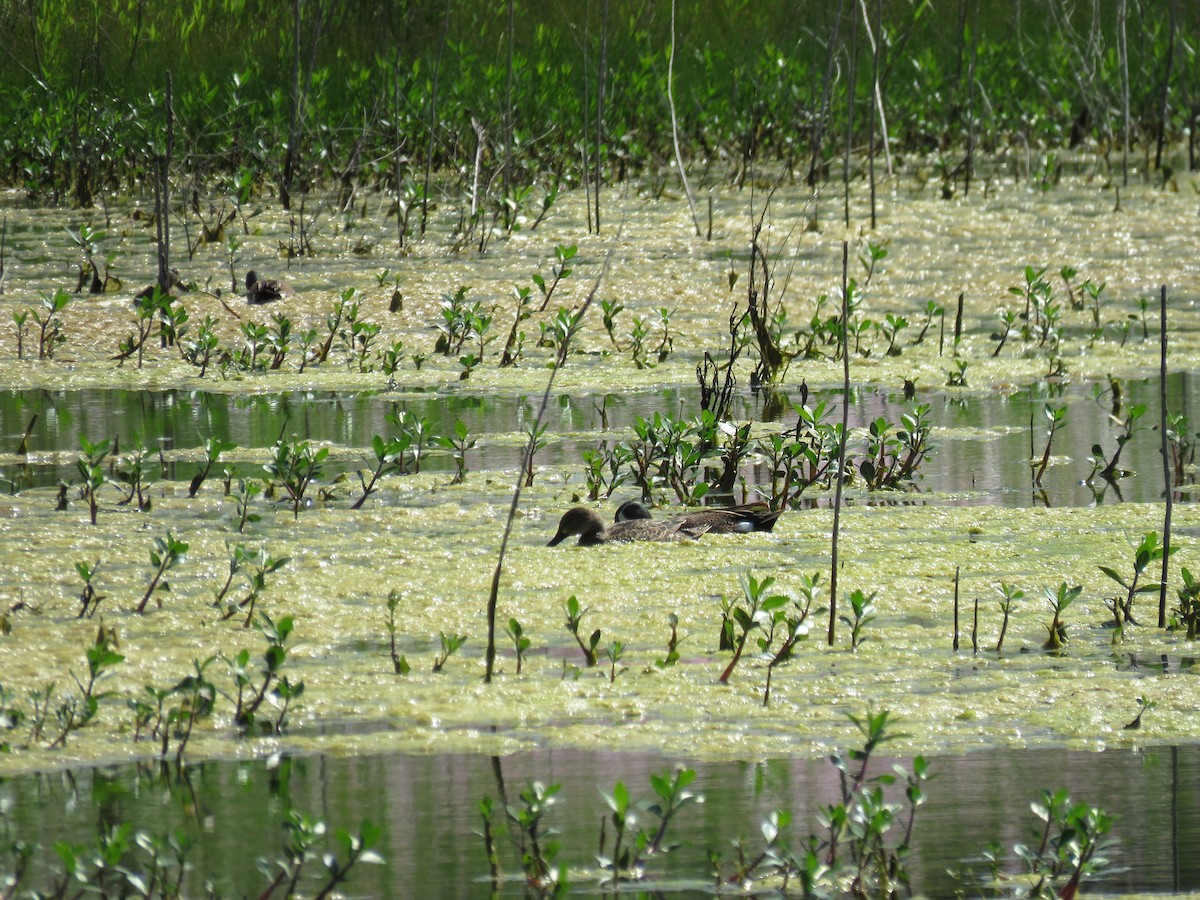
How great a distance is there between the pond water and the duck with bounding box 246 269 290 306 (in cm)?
10

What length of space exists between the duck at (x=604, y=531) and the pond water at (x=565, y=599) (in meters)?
0.10

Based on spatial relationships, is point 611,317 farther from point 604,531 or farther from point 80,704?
point 80,704

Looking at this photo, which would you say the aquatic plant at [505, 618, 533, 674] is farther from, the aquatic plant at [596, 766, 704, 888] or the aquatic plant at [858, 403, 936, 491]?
the aquatic plant at [858, 403, 936, 491]

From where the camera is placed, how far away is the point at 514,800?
3.21 metres

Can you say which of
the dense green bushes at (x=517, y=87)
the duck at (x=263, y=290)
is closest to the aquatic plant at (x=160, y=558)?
the duck at (x=263, y=290)

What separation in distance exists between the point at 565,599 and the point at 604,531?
2.27ft

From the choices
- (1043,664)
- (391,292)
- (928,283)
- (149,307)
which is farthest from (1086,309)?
(1043,664)

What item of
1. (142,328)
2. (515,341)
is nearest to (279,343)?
(142,328)

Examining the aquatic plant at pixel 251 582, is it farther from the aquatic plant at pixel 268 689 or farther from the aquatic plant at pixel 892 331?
the aquatic plant at pixel 892 331

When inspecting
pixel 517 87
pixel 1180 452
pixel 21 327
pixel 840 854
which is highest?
pixel 517 87

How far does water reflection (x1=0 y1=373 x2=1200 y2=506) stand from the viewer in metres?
6.30

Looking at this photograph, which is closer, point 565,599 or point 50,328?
point 565,599

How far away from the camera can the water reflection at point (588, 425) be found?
20.7ft

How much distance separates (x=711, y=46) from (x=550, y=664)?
39.4 ft
